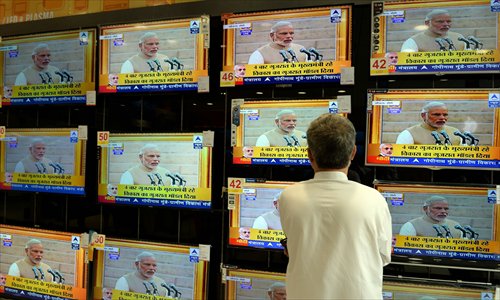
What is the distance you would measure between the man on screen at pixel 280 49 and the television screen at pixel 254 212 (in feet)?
2.54

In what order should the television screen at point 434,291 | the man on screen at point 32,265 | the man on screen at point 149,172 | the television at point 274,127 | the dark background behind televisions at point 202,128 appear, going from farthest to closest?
the man on screen at point 32,265 → the man on screen at point 149,172 → the television at point 274,127 → the dark background behind televisions at point 202,128 → the television screen at point 434,291

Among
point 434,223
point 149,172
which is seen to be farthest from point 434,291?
point 149,172

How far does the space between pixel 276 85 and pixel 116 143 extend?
1.22 meters

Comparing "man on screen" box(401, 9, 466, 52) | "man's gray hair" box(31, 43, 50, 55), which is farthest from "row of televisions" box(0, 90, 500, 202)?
"man's gray hair" box(31, 43, 50, 55)

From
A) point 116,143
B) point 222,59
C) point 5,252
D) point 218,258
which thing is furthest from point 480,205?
point 5,252

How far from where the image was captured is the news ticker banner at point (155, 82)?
271cm

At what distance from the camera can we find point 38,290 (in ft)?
9.98

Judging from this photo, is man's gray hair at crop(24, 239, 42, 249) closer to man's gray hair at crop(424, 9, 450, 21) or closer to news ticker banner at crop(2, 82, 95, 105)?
news ticker banner at crop(2, 82, 95, 105)

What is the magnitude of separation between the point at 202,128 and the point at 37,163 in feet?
4.55

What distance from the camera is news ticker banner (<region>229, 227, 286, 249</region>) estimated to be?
2.53 meters

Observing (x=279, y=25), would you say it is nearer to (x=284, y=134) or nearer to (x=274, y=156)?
(x=284, y=134)

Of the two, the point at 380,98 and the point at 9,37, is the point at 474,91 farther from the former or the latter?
the point at 9,37

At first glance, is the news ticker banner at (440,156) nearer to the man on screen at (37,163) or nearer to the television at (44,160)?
the television at (44,160)

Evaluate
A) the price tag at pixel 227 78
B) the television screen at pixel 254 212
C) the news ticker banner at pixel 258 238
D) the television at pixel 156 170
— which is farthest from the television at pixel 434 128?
the television at pixel 156 170
